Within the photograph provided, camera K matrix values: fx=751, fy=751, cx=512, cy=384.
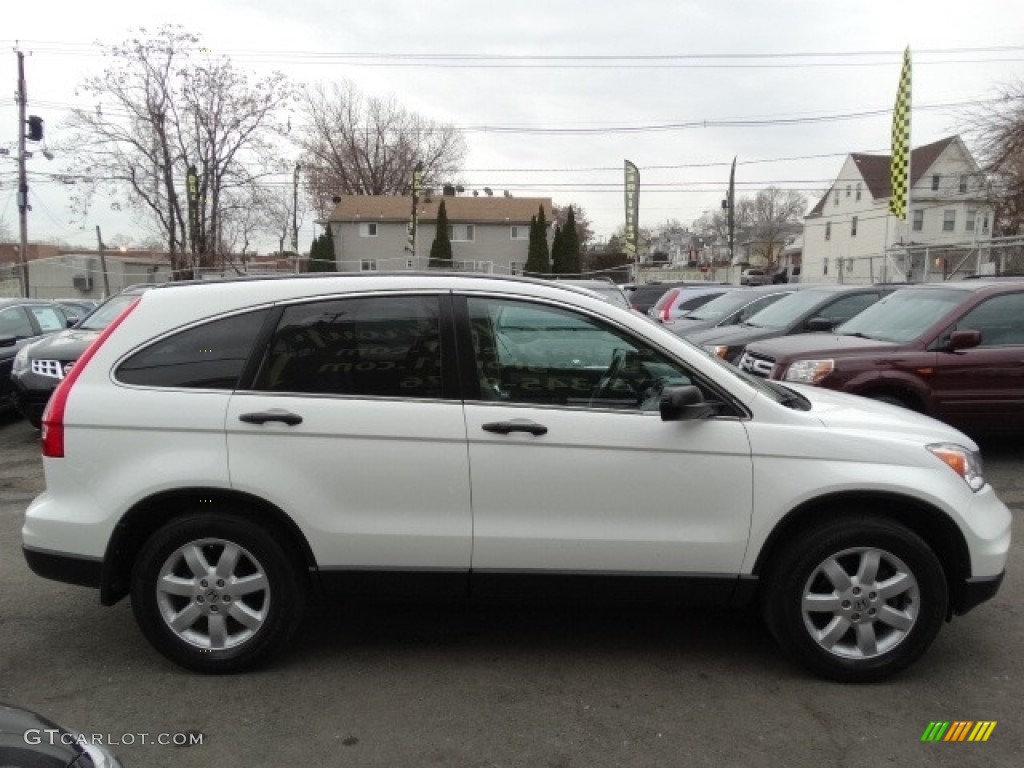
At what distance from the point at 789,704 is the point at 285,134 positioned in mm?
37103

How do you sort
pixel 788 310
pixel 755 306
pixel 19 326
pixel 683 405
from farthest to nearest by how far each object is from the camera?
pixel 755 306 < pixel 788 310 < pixel 19 326 < pixel 683 405

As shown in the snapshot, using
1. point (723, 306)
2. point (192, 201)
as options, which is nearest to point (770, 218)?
point (192, 201)

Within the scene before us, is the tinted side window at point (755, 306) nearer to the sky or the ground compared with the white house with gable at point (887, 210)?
nearer to the ground

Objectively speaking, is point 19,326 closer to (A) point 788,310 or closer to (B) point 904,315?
(A) point 788,310

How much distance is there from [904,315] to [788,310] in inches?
112

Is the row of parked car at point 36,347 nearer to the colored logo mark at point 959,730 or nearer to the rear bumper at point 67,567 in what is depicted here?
the rear bumper at point 67,567

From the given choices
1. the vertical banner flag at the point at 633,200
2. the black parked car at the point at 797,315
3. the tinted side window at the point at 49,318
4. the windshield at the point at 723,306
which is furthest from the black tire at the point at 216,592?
the vertical banner flag at the point at 633,200

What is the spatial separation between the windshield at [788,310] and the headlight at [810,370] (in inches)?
121

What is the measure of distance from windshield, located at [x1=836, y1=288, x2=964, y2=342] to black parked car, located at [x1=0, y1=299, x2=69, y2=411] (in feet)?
31.4

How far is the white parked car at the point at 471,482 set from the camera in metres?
3.12

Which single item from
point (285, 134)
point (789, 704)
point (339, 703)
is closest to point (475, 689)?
point (339, 703)

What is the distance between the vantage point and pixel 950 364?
21.8 ft

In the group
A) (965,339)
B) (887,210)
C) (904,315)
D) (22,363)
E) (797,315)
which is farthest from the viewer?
(887,210)

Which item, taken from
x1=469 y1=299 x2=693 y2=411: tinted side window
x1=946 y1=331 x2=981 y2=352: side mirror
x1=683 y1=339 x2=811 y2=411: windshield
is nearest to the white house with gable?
x1=946 y1=331 x2=981 y2=352: side mirror
